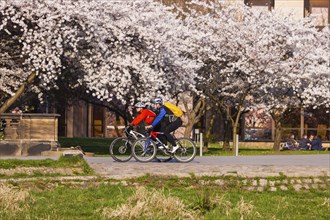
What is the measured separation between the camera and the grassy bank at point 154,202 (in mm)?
13328

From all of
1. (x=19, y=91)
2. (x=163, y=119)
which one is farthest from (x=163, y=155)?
(x=19, y=91)

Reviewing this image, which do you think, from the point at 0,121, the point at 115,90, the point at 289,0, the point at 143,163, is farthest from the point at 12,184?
the point at 289,0

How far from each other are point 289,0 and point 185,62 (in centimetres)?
3433

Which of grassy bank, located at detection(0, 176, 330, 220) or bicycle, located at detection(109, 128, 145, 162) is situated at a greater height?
bicycle, located at detection(109, 128, 145, 162)

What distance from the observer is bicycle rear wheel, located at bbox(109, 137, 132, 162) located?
26.1 metres

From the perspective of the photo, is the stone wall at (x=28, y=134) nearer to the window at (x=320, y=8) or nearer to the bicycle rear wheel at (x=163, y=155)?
the bicycle rear wheel at (x=163, y=155)

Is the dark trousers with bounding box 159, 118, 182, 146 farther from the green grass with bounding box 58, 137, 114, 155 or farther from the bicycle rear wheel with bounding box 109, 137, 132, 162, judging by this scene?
the green grass with bounding box 58, 137, 114, 155

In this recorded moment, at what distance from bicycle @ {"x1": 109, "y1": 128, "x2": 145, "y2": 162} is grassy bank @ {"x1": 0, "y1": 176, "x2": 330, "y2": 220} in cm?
635

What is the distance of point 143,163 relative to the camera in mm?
24922

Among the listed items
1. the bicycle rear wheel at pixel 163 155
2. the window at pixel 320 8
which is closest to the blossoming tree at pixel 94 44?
the bicycle rear wheel at pixel 163 155

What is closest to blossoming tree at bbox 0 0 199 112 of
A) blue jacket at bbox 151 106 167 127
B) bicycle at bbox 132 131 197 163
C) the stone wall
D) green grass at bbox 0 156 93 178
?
the stone wall

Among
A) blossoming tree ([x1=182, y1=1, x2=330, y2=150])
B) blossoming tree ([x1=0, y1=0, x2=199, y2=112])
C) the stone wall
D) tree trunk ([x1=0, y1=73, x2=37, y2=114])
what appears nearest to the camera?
the stone wall

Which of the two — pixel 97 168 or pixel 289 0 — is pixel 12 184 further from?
pixel 289 0

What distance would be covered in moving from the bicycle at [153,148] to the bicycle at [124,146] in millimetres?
243
